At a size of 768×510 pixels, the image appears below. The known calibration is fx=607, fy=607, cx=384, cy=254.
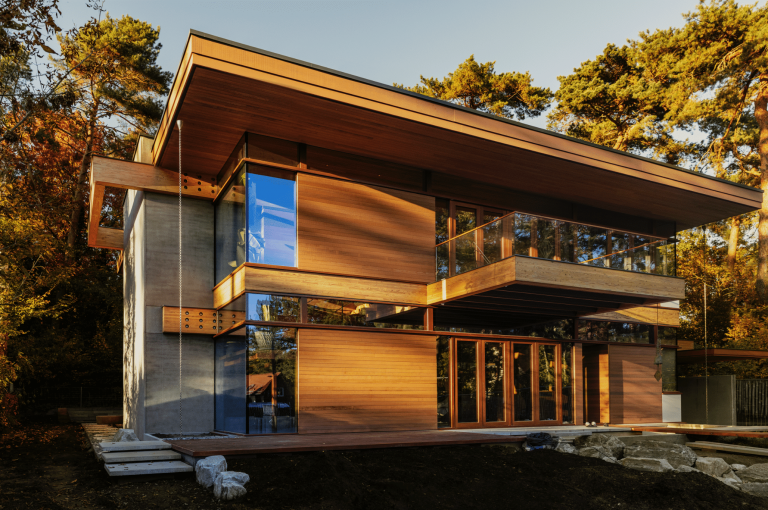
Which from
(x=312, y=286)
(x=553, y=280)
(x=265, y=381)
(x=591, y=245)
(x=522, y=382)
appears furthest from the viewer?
(x=522, y=382)

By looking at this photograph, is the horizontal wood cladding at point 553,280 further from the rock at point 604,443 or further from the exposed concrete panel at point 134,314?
the exposed concrete panel at point 134,314

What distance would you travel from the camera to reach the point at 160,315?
11.0m

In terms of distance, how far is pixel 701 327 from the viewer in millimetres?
23703

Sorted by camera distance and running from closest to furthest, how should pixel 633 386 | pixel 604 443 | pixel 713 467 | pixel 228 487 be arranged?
pixel 228 487 → pixel 713 467 → pixel 604 443 → pixel 633 386

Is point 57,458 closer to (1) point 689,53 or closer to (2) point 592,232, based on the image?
(2) point 592,232

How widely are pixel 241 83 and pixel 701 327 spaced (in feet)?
70.9

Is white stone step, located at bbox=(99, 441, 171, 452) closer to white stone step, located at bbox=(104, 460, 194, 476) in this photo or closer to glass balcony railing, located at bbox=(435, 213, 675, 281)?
white stone step, located at bbox=(104, 460, 194, 476)

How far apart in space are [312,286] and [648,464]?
589cm

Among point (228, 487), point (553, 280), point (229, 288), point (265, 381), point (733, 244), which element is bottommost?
point (228, 487)

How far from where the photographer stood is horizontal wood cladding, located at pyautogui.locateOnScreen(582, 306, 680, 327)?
14164 millimetres

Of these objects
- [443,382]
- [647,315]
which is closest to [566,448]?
[443,382]

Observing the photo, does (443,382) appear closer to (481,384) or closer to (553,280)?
(481,384)

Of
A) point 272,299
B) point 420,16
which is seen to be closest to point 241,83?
point 272,299

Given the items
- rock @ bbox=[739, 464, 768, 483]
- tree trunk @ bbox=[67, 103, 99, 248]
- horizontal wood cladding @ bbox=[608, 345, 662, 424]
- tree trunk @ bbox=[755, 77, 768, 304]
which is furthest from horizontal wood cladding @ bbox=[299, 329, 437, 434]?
tree trunk @ bbox=[755, 77, 768, 304]
